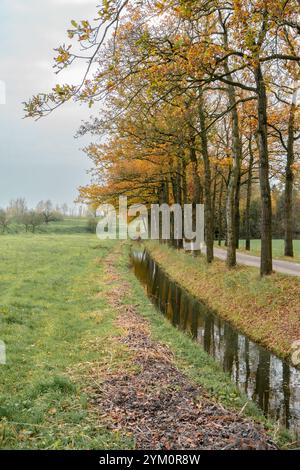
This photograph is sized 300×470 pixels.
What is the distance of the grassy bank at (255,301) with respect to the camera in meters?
11.1

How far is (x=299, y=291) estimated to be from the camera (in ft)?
40.8

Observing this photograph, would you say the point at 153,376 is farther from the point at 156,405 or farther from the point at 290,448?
the point at 290,448

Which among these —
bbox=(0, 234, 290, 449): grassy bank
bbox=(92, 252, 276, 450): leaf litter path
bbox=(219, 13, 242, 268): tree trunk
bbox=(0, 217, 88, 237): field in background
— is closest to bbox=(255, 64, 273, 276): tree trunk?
bbox=(219, 13, 242, 268): tree trunk

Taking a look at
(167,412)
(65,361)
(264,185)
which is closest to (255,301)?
(264,185)

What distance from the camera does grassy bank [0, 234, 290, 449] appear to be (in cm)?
546

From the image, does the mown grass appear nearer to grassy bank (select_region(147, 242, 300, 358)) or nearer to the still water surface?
the still water surface

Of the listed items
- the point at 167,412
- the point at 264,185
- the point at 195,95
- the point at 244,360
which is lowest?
the point at 244,360

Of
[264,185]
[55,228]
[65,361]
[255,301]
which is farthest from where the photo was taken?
[55,228]

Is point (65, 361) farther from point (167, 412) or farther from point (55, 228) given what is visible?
point (55, 228)

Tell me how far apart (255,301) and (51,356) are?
7.80 m

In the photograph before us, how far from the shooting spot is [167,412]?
619 centimetres

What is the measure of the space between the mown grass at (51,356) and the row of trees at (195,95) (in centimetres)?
438
